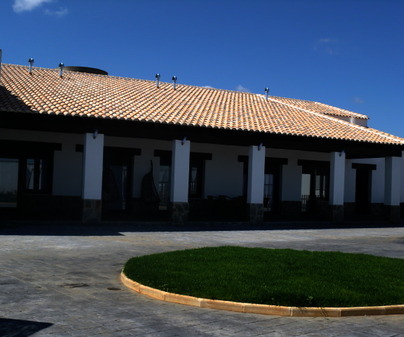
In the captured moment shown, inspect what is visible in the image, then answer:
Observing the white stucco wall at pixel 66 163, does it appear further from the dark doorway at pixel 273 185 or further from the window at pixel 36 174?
the dark doorway at pixel 273 185

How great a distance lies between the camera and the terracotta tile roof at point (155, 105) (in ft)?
60.2

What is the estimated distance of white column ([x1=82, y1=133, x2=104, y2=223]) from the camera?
1741 cm

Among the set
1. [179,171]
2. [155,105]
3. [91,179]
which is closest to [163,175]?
[155,105]

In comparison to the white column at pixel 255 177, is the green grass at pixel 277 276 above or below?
below

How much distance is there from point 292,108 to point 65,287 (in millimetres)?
21036

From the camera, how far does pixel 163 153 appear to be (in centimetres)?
2259

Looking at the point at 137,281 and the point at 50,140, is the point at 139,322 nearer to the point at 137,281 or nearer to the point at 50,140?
the point at 137,281

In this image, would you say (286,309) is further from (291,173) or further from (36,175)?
(291,173)

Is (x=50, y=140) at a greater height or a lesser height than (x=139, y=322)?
greater

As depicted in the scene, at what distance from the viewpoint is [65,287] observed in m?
7.82

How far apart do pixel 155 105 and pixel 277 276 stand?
538 inches

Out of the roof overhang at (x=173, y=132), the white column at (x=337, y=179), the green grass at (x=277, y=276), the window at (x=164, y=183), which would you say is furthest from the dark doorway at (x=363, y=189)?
the green grass at (x=277, y=276)

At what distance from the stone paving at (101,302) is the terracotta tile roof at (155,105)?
18.3 feet

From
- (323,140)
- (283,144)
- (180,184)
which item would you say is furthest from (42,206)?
(323,140)
